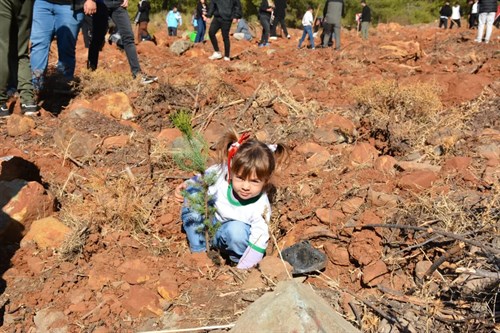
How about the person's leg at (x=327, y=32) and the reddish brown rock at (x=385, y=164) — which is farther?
the person's leg at (x=327, y=32)

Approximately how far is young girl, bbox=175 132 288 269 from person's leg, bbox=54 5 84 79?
2.92m

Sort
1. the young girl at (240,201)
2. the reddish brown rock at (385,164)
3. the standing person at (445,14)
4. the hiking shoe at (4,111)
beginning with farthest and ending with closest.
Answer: the standing person at (445,14), the hiking shoe at (4,111), the reddish brown rock at (385,164), the young girl at (240,201)

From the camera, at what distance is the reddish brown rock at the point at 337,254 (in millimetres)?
2902

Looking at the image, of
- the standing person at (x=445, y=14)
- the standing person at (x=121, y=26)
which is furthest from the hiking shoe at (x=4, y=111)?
the standing person at (x=445, y=14)

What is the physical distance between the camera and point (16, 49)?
15.5 ft

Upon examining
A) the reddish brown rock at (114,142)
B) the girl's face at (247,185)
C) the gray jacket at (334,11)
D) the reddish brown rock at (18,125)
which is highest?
the gray jacket at (334,11)

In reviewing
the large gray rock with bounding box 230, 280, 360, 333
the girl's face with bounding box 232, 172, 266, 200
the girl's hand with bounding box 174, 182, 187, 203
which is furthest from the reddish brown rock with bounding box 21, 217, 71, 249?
the large gray rock with bounding box 230, 280, 360, 333

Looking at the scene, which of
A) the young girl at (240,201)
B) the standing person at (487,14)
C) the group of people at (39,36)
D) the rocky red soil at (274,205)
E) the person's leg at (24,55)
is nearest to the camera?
the rocky red soil at (274,205)

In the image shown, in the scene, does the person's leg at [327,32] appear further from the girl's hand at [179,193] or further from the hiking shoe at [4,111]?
the girl's hand at [179,193]

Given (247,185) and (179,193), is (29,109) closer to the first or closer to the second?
(179,193)

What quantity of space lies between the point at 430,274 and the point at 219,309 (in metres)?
1.08

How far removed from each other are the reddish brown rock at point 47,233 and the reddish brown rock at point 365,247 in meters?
1.71

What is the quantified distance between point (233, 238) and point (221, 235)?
10cm

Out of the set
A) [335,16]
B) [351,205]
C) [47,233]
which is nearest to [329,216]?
[351,205]
